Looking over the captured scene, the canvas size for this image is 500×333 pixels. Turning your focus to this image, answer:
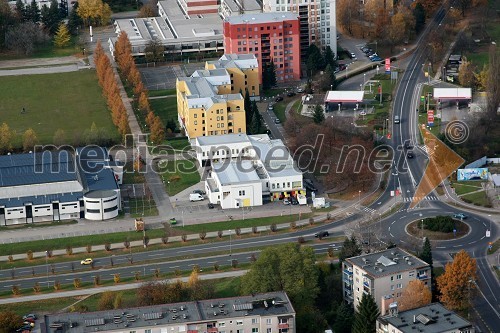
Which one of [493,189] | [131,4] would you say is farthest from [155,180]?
[131,4]

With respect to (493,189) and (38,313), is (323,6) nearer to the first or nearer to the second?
(493,189)

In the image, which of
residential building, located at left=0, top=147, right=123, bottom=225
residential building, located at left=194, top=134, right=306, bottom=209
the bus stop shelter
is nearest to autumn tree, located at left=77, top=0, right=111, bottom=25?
the bus stop shelter

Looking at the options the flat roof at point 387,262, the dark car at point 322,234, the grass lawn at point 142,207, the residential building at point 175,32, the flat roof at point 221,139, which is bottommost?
the dark car at point 322,234

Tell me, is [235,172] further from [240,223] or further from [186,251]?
[186,251]

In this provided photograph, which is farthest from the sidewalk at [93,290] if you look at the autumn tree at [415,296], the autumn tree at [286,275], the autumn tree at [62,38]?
→ the autumn tree at [62,38]

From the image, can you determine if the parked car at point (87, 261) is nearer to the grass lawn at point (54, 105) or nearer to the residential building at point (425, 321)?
the grass lawn at point (54, 105)

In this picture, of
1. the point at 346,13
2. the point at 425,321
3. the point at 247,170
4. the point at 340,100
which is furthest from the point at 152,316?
the point at 346,13
